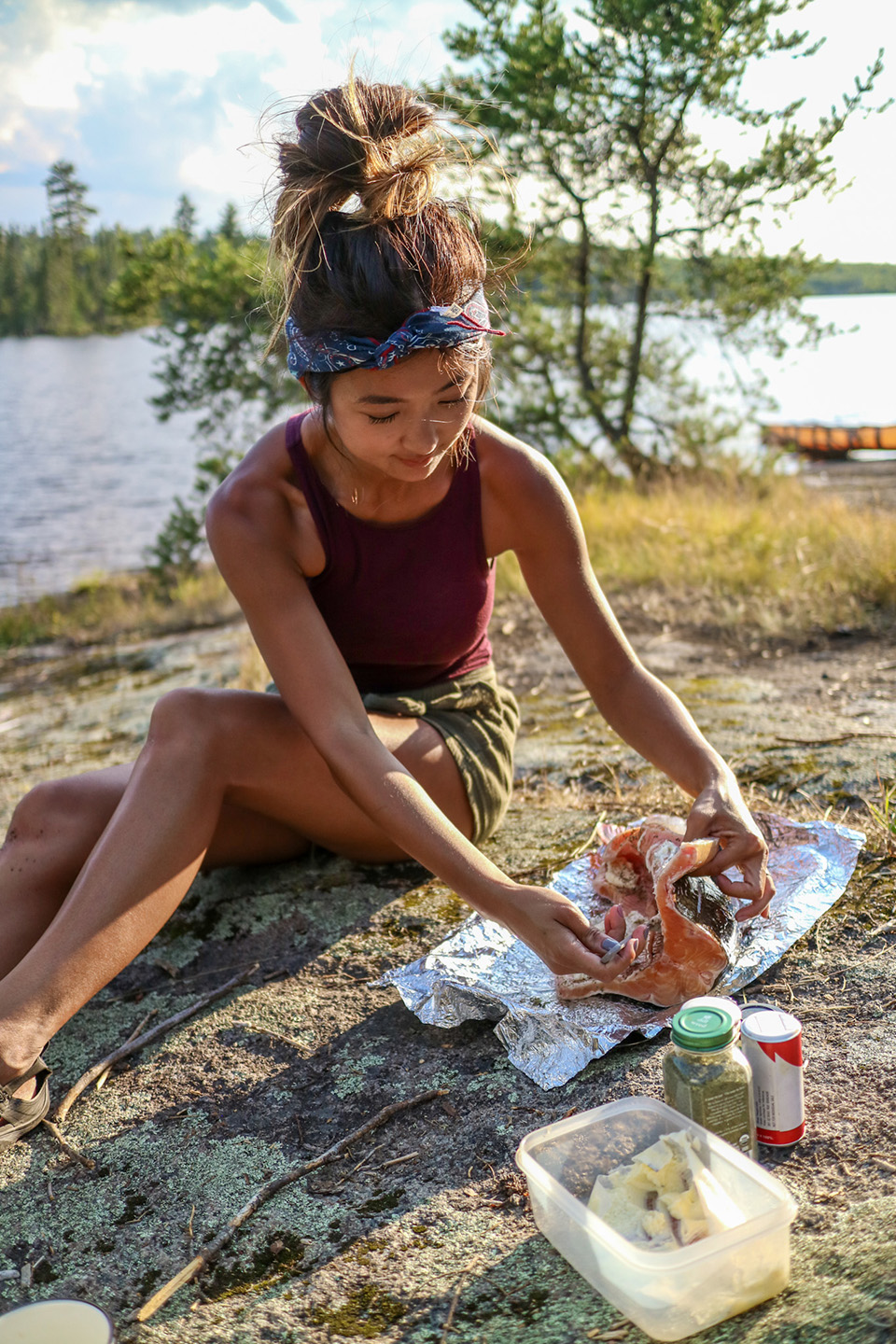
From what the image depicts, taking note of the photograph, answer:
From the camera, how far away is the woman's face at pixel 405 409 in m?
1.93

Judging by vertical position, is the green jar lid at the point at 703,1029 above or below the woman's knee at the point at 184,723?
below

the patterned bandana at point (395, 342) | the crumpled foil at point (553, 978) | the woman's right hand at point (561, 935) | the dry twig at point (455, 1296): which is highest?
the patterned bandana at point (395, 342)

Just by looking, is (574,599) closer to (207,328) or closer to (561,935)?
(561,935)

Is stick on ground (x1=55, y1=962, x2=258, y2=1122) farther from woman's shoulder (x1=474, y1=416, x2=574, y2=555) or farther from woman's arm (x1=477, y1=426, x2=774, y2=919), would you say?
woman's shoulder (x1=474, y1=416, x2=574, y2=555)

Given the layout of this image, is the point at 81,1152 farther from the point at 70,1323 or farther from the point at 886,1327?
the point at 886,1327

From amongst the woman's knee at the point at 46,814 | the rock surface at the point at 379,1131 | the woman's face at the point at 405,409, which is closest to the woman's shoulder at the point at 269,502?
the woman's face at the point at 405,409

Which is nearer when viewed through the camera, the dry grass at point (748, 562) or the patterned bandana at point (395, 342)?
the patterned bandana at point (395, 342)

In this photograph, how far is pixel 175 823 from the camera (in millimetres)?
2031

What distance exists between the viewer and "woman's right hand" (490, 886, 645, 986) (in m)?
1.75

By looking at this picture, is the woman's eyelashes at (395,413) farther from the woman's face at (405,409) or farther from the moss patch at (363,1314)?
the moss patch at (363,1314)

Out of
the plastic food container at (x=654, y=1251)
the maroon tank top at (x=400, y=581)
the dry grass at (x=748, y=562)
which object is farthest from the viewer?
the dry grass at (x=748, y=562)

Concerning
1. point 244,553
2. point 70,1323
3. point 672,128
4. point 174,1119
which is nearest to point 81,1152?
point 174,1119

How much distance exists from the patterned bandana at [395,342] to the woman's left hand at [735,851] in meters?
0.99

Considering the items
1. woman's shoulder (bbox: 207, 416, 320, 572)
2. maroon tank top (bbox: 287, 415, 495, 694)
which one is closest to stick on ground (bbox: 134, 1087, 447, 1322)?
maroon tank top (bbox: 287, 415, 495, 694)
